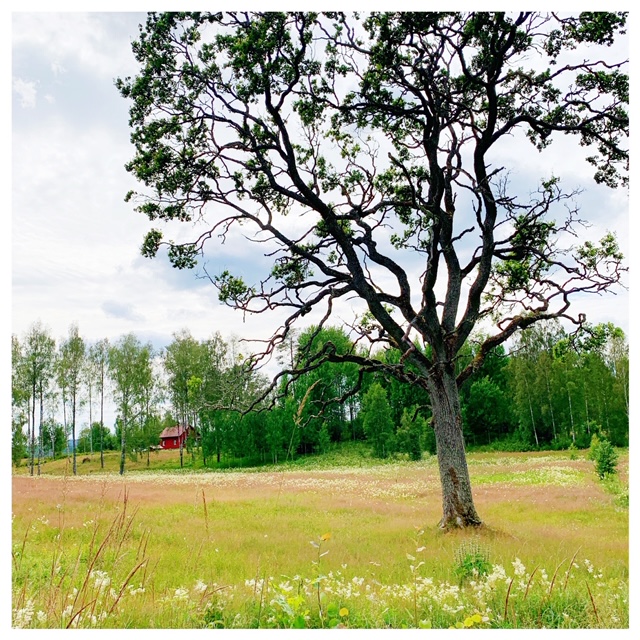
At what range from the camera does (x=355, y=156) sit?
13.4 meters

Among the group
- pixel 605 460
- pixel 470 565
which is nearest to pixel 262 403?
pixel 605 460

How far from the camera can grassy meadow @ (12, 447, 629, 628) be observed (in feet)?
15.8

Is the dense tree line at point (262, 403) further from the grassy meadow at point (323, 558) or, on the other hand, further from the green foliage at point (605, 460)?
the grassy meadow at point (323, 558)

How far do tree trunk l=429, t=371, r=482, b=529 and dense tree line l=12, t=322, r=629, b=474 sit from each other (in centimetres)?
1107

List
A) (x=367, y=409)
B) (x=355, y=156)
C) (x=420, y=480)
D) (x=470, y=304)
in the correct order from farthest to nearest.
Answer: (x=367, y=409), (x=420, y=480), (x=355, y=156), (x=470, y=304)

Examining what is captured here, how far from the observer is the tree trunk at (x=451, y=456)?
36.6 feet

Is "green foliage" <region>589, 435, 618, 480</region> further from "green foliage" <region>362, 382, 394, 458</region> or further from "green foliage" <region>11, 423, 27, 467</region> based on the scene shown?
"green foliage" <region>11, 423, 27, 467</region>

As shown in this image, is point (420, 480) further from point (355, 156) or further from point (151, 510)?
point (355, 156)

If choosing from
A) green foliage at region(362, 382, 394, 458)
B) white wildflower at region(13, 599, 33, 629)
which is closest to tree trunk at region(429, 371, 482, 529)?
white wildflower at region(13, 599, 33, 629)

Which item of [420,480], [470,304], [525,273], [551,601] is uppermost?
[525,273]

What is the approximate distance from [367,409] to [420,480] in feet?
84.8

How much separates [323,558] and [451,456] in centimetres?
394

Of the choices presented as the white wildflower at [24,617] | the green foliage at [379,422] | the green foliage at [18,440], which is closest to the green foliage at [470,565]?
the white wildflower at [24,617]
